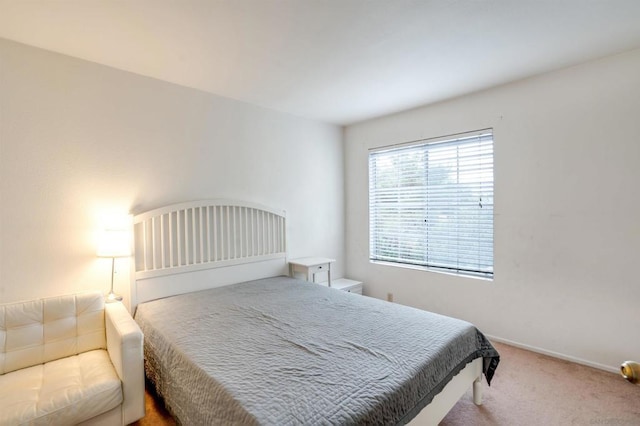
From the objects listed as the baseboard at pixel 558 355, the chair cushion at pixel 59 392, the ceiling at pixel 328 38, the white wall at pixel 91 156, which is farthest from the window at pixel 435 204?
the chair cushion at pixel 59 392

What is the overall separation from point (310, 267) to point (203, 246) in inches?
45.6

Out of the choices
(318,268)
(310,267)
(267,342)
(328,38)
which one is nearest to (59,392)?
(267,342)

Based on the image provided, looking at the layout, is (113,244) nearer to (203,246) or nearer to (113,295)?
(113,295)

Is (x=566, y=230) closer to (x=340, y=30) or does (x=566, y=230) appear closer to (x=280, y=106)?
(x=340, y=30)

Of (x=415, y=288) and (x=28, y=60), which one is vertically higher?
(x=28, y=60)

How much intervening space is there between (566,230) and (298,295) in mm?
2393

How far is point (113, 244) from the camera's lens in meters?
2.23

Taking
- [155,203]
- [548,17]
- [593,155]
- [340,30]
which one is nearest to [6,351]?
[155,203]

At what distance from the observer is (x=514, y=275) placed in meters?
2.89

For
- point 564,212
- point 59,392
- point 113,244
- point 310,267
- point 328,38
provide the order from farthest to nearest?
point 310,267 < point 564,212 < point 113,244 < point 328,38 < point 59,392

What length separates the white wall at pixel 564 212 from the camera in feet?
7.71

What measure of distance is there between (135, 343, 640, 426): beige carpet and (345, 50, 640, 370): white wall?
28 centimetres

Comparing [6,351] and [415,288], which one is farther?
[415,288]

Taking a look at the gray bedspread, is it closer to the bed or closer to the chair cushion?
the bed
